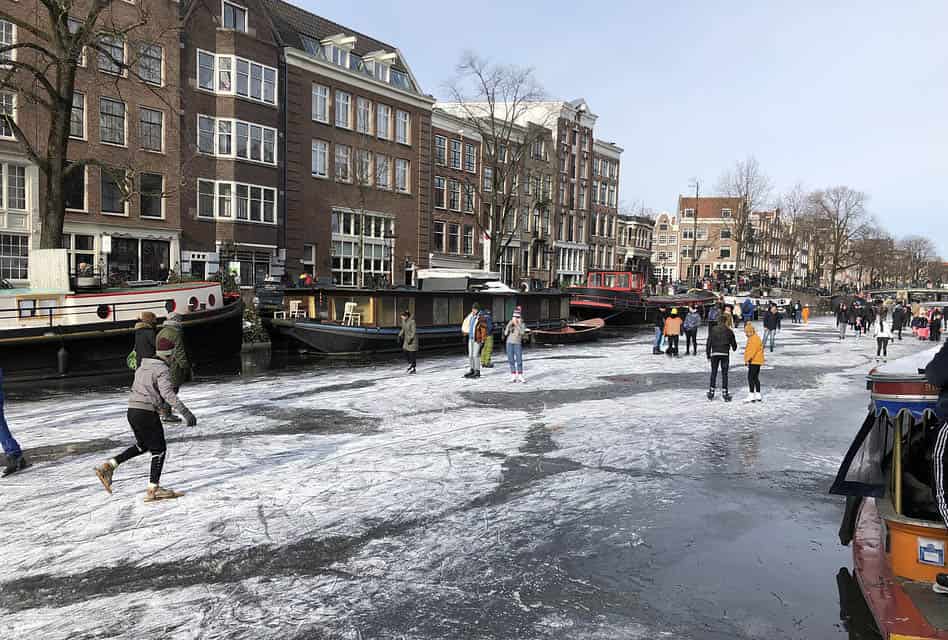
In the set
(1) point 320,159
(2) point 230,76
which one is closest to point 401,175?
(1) point 320,159

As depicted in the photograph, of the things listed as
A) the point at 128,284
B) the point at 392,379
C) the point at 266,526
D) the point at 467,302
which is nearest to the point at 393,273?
the point at 467,302

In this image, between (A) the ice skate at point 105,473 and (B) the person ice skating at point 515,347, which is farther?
(B) the person ice skating at point 515,347

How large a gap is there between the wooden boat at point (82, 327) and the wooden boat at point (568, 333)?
43.6 ft

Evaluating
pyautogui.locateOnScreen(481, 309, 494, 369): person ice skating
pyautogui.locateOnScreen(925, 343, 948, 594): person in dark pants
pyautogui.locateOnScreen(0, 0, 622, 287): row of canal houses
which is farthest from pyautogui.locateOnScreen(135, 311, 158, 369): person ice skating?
pyautogui.locateOnScreen(0, 0, 622, 287): row of canal houses

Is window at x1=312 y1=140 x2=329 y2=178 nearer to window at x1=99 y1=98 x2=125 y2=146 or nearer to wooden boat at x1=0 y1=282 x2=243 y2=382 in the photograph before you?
window at x1=99 y1=98 x2=125 y2=146

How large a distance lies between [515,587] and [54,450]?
24.7 feet

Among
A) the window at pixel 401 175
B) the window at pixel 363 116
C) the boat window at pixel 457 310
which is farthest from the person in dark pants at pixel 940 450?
the window at pixel 401 175

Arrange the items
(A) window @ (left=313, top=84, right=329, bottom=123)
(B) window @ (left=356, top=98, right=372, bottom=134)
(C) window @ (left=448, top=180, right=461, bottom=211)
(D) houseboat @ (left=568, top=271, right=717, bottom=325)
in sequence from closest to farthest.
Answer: (A) window @ (left=313, top=84, right=329, bottom=123), (B) window @ (left=356, top=98, right=372, bottom=134), (D) houseboat @ (left=568, top=271, right=717, bottom=325), (C) window @ (left=448, top=180, right=461, bottom=211)

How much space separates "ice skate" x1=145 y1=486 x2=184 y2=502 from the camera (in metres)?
7.43

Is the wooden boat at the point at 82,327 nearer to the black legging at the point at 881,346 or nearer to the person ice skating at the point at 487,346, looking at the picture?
the person ice skating at the point at 487,346

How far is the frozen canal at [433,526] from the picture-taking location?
5.07 m

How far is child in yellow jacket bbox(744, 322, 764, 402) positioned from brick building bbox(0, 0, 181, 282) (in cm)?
2184

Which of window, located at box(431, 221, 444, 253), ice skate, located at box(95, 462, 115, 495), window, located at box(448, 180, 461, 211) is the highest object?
window, located at box(448, 180, 461, 211)

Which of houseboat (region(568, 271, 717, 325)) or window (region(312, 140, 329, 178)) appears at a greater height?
window (region(312, 140, 329, 178))
